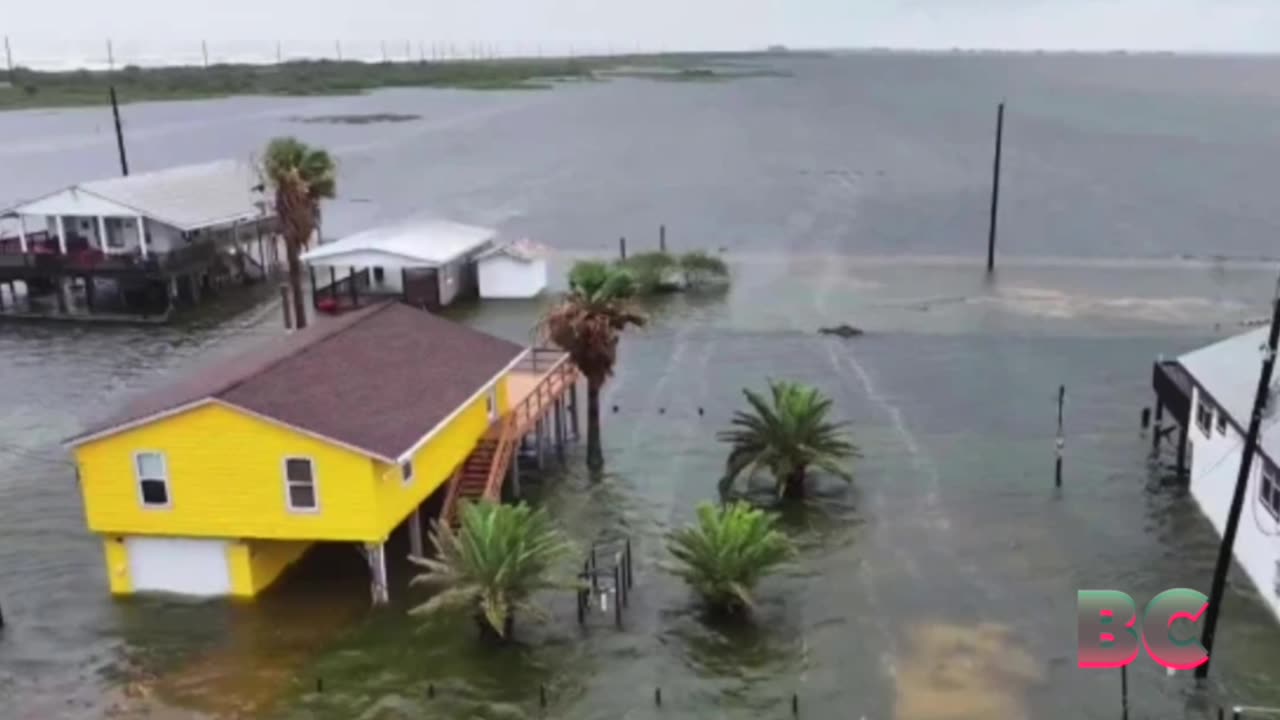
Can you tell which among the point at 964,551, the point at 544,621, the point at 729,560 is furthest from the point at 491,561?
the point at 964,551

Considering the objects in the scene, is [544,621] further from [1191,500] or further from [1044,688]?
[1191,500]

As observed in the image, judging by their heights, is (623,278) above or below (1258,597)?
above

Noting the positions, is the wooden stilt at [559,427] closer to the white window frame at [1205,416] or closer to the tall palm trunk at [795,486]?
the tall palm trunk at [795,486]

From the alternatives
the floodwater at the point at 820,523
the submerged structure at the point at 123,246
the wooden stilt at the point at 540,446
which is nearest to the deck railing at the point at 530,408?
the wooden stilt at the point at 540,446

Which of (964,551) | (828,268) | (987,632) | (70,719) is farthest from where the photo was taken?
(828,268)

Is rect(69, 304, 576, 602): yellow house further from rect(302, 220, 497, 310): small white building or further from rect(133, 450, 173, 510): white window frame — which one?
rect(302, 220, 497, 310): small white building

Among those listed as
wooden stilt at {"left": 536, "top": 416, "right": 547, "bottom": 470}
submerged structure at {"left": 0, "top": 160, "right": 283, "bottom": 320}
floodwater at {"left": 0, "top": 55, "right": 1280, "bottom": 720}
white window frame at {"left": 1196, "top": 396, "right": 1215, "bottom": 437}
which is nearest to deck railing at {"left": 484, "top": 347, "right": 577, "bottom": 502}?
wooden stilt at {"left": 536, "top": 416, "right": 547, "bottom": 470}
